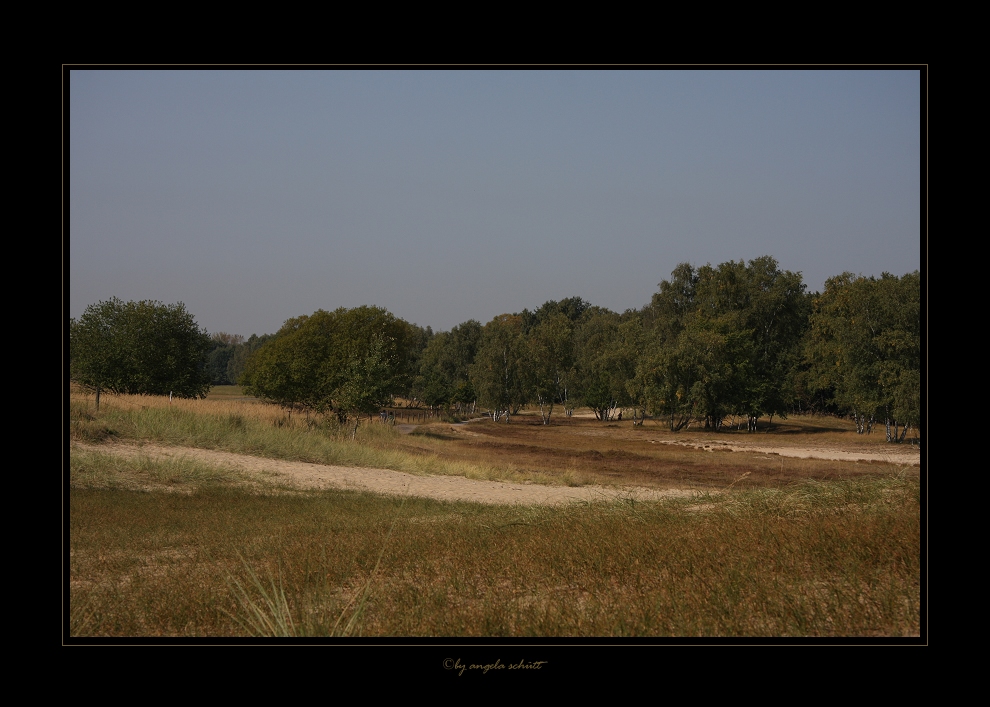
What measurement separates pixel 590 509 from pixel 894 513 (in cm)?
544

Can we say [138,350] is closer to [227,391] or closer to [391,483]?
[391,483]

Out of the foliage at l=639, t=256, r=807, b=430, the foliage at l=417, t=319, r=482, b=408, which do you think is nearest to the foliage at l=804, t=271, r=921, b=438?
the foliage at l=639, t=256, r=807, b=430

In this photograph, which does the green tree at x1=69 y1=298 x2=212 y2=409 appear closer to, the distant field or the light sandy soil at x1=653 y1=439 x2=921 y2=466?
the distant field

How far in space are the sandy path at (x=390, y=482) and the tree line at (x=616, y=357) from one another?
3401 mm

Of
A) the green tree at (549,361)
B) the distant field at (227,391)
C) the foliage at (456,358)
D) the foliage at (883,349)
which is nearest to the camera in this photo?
the foliage at (883,349)

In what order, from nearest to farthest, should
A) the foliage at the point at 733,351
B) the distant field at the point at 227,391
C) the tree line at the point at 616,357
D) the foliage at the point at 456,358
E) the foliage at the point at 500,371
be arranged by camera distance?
the tree line at the point at 616,357, the distant field at the point at 227,391, the foliage at the point at 733,351, the foliage at the point at 500,371, the foliage at the point at 456,358

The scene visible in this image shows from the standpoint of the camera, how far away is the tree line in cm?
2830

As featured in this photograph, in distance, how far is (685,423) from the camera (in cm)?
6291

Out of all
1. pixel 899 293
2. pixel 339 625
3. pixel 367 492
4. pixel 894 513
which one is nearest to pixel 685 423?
pixel 899 293

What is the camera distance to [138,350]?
76.1ft

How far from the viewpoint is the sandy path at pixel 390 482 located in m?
19.0

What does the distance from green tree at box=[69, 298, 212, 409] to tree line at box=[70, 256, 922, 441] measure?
0.07 meters

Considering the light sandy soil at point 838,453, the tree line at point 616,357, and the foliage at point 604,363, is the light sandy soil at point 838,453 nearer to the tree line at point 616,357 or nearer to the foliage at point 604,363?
the tree line at point 616,357

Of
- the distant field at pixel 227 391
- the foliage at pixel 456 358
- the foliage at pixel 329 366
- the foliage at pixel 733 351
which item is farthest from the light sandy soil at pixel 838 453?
the foliage at pixel 456 358
